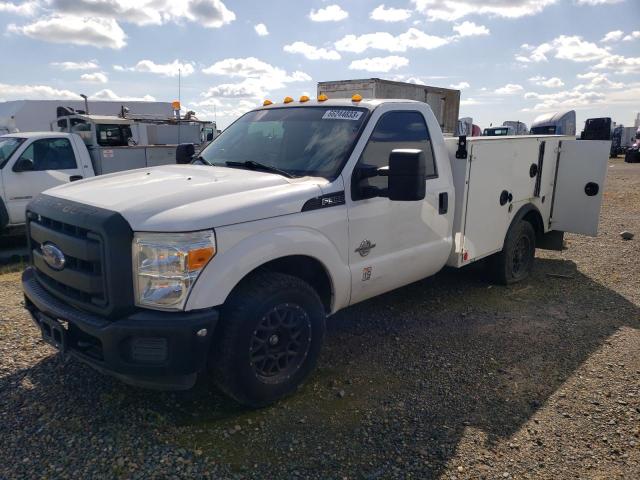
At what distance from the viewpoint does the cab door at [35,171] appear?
7.64 meters

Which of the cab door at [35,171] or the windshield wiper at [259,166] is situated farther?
the cab door at [35,171]

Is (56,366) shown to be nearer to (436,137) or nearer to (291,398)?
(291,398)

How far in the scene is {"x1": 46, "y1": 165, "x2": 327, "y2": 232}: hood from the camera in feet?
9.25

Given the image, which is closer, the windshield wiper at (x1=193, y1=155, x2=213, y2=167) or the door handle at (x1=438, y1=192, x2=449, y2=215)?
the windshield wiper at (x1=193, y1=155, x2=213, y2=167)

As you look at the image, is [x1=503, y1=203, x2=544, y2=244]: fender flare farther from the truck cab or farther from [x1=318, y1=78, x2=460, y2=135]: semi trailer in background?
the truck cab

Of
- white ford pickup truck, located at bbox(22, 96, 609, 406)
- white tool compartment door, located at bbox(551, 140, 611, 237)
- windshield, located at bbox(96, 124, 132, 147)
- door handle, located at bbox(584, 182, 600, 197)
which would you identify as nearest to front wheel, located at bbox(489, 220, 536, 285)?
white tool compartment door, located at bbox(551, 140, 611, 237)

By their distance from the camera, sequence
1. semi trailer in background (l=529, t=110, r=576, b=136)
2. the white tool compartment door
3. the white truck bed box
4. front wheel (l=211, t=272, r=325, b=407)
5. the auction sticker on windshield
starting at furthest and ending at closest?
semi trailer in background (l=529, t=110, r=576, b=136) → the white tool compartment door → the white truck bed box → the auction sticker on windshield → front wheel (l=211, t=272, r=325, b=407)

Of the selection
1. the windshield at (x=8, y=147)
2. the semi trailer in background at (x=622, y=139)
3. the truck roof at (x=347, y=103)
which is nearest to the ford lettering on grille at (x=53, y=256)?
the truck roof at (x=347, y=103)

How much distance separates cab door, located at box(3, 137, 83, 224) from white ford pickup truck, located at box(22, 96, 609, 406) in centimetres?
464

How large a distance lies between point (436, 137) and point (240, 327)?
2.54 m

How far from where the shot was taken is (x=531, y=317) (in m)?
5.02

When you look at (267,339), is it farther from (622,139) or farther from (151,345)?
(622,139)

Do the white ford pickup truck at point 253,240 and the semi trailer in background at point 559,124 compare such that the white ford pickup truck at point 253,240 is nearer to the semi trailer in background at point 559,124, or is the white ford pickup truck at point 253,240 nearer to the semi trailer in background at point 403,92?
the semi trailer in background at point 403,92

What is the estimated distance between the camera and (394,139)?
409 centimetres
